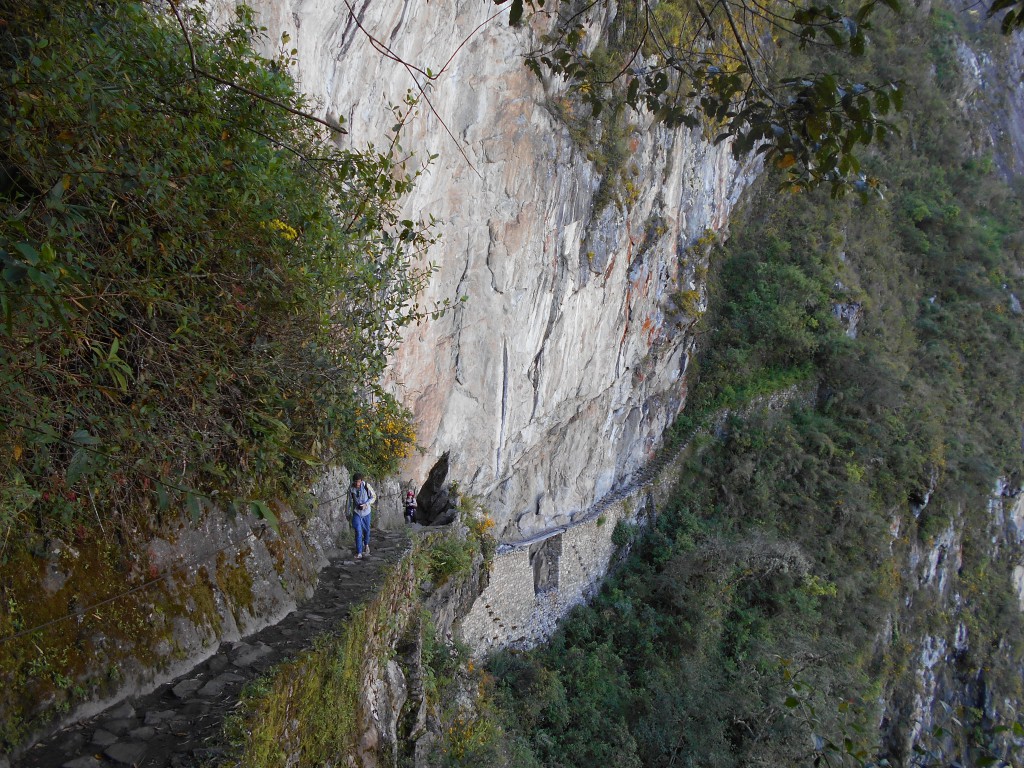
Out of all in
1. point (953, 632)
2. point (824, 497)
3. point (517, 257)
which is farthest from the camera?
point (953, 632)

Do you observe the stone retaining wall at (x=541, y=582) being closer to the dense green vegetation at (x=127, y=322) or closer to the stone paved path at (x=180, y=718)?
the stone paved path at (x=180, y=718)

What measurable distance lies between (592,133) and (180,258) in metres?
8.30

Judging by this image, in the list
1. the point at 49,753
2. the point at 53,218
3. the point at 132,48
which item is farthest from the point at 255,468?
the point at 132,48

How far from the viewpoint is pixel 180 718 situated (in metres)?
2.30

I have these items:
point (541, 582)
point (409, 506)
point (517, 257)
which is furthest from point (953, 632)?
point (409, 506)

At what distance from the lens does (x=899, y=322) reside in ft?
56.2

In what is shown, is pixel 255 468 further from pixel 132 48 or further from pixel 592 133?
pixel 592 133

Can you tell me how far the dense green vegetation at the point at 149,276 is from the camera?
1.90m

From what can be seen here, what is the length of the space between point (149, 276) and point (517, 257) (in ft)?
21.9

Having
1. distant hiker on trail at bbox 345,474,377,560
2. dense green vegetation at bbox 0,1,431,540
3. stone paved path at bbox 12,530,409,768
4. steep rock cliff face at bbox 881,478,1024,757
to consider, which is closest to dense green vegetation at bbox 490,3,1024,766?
steep rock cliff face at bbox 881,478,1024,757

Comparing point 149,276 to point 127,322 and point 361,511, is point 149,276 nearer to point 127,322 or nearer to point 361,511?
point 127,322

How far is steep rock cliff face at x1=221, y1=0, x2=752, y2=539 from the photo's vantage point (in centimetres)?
630

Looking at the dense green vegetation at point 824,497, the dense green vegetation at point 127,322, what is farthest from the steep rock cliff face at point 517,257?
the dense green vegetation at point 127,322

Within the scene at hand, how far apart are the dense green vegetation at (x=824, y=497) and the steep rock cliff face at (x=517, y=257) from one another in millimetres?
2331
